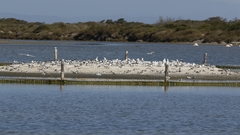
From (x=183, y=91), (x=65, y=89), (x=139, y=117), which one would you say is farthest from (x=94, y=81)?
(x=139, y=117)

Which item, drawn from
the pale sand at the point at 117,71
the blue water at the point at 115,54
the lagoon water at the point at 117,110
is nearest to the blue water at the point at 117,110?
the lagoon water at the point at 117,110

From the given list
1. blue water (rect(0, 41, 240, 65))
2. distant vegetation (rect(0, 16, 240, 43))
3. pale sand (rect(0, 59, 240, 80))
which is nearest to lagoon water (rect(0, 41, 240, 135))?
pale sand (rect(0, 59, 240, 80))

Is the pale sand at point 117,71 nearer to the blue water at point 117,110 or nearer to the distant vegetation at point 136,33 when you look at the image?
the blue water at point 117,110

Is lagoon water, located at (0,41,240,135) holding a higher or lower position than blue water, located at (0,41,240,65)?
lower

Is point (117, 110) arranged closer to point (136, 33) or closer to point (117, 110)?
point (117, 110)

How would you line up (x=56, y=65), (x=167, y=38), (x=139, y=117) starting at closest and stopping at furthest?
1. (x=139, y=117)
2. (x=56, y=65)
3. (x=167, y=38)

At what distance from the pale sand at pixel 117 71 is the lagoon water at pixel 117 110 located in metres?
4.34

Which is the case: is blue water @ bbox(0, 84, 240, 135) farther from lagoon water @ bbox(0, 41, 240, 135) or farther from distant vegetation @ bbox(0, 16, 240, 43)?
distant vegetation @ bbox(0, 16, 240, 43)

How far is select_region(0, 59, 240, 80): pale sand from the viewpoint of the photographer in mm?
34031

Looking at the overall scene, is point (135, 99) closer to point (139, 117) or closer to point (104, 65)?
point (139, 117)

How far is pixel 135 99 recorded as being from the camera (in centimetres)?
2597

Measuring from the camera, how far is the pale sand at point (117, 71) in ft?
112

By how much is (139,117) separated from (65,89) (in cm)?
792

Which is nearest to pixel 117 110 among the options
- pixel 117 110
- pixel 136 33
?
pixel 117 110
